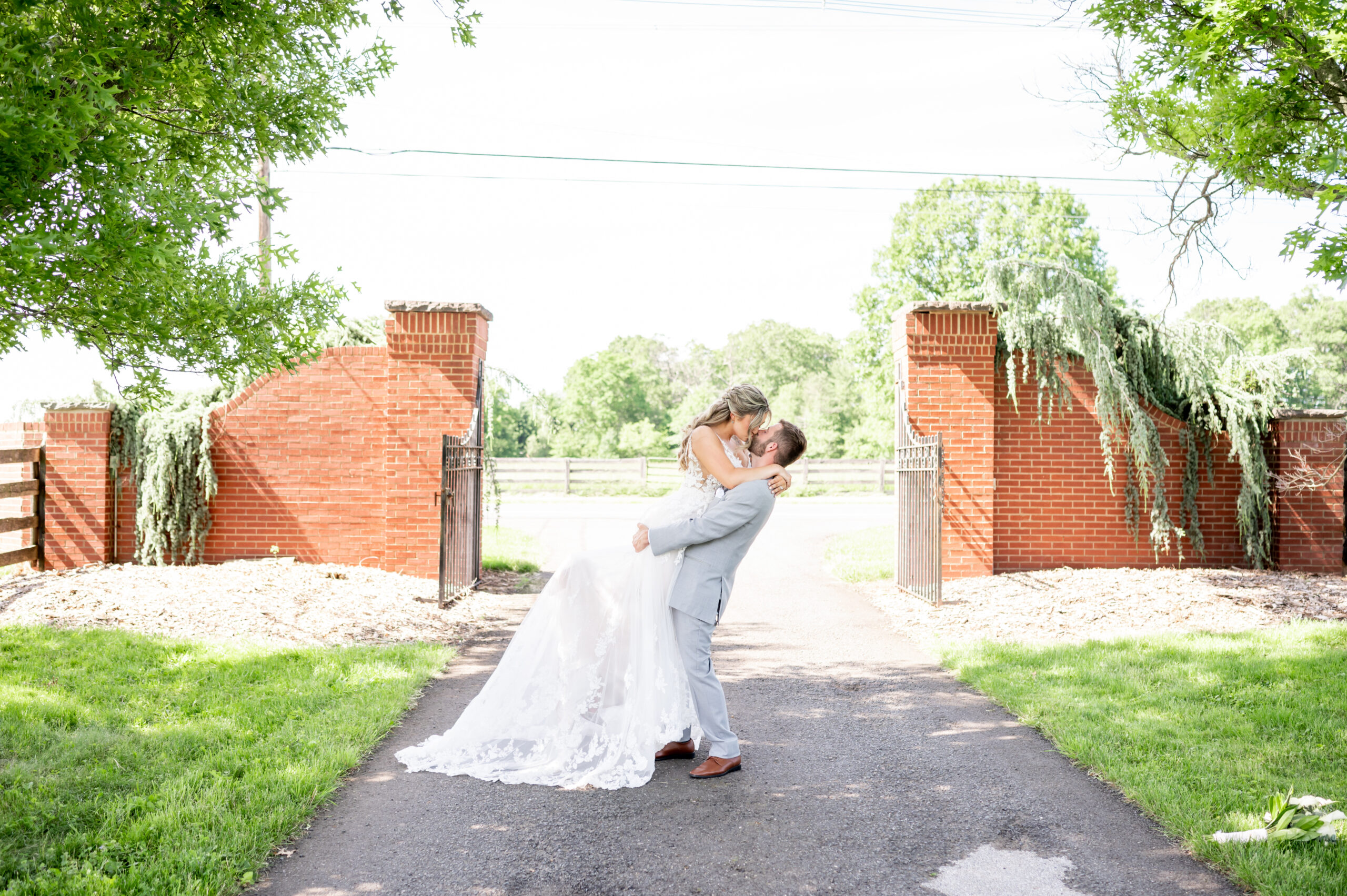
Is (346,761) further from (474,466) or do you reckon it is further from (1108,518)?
(1108,518)

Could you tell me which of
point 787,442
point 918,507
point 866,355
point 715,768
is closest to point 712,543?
point 787,442

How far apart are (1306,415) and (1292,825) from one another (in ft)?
27.9

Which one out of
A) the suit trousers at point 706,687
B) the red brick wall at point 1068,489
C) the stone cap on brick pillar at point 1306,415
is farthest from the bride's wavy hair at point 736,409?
the stone cap on brick pillar at point 1306,415

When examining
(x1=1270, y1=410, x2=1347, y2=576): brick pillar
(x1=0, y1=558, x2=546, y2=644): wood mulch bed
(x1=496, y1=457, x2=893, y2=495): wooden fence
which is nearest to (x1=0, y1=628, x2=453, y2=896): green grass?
(x1=0, y1=558, x2=546, y2=644): wood mulch bed

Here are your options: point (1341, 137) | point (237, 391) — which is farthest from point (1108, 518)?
point (237, 391)

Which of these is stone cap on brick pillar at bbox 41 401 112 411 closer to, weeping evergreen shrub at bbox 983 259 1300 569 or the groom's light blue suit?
the groom's light blue suit

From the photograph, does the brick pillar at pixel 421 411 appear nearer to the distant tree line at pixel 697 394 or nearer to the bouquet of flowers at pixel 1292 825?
the bouquet of flowers at pixel 1292 825

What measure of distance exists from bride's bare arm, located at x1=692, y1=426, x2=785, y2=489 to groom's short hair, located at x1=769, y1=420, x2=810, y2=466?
0.15 m

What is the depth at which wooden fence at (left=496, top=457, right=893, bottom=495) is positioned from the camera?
32500 mm

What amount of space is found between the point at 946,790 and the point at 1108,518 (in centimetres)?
720

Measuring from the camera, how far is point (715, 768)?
14.7 feet

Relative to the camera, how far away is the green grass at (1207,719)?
365cm

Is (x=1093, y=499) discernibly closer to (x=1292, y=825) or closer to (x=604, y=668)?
(x=1292, y=825)

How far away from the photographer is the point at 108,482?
33.8 feet
